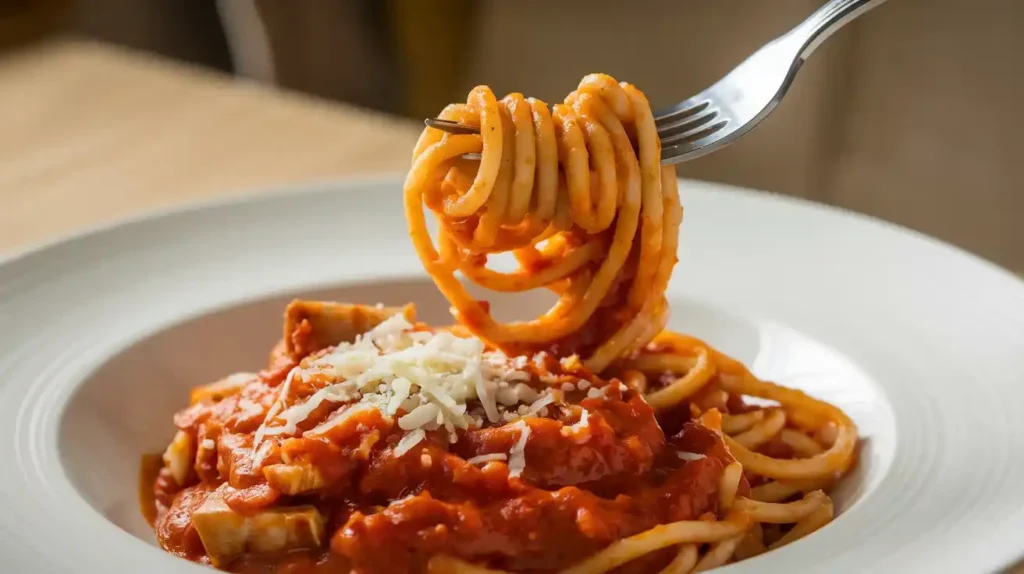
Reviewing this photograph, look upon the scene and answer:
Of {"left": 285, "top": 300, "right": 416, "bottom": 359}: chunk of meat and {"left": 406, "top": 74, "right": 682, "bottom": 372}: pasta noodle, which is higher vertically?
{"left": 406, "top": 74, "right": 682, "bottom": 372}: pasta noodle

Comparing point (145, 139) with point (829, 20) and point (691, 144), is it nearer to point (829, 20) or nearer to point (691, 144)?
point (691, 144)

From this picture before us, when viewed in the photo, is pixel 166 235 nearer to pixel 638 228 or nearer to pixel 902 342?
pixel 638 228

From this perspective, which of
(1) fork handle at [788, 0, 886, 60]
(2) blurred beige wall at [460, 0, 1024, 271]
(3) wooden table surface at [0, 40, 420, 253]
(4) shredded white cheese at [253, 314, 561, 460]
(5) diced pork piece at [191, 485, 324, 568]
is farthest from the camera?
(2) blurred beige wall at [460, 0, 1024, 271]

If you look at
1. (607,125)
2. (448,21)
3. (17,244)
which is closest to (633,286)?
(607,125)

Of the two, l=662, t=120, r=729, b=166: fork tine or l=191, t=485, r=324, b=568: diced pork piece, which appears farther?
l=662, t=120, r=729, b=166: fork tine

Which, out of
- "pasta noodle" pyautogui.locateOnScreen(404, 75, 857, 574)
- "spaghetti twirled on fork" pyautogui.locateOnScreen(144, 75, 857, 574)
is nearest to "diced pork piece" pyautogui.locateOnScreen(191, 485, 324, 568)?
"spaghetti twirled on fork" pyautogui.locateOnScreen(144, 75, 857, 574)

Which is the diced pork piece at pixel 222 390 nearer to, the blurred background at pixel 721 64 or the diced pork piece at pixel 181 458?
the diced pork piece at pixel 181 458

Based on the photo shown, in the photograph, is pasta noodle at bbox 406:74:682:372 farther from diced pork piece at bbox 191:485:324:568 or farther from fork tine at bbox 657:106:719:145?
diced pork piece at bbox 191:485:324:568
